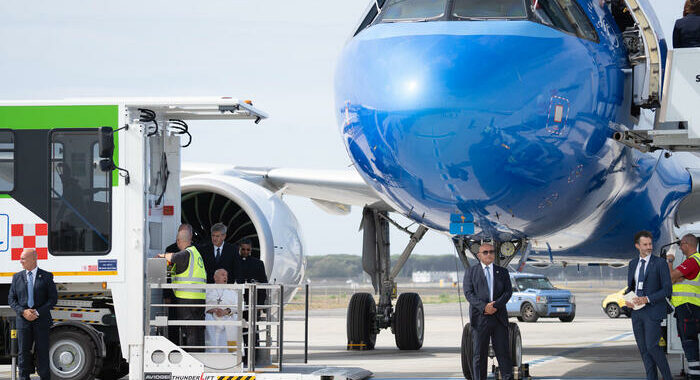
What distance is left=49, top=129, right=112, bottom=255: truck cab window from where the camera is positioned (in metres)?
9.88

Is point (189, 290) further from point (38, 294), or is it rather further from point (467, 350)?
point (467, 350)

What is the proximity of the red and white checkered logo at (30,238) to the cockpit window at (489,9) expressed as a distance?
4195mm

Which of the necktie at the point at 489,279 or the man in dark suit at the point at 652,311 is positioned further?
the necktie at the point at 489,279

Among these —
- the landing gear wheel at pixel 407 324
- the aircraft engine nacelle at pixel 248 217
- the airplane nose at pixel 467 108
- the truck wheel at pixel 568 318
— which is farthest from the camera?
the truck wheel at pixel 568 318

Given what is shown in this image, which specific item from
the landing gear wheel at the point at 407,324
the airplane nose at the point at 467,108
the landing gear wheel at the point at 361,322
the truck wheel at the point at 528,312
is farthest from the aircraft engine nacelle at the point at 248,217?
the truck wheel at the point at 528,312

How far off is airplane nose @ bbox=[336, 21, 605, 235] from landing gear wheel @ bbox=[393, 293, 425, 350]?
7228mm

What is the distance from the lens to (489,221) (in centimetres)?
963

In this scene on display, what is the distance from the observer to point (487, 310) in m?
9.75

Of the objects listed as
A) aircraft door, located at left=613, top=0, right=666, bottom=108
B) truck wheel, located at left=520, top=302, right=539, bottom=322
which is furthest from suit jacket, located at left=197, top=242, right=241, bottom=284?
truck wheel, located at left=520, top=302, right=539, bottom=322

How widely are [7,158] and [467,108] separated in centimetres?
433

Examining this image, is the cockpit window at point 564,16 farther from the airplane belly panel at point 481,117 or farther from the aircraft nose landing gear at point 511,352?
the aircraft nose landing gear at point 511,352

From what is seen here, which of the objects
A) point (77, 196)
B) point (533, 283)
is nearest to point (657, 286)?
point (77, 196)

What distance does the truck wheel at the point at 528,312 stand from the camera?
31.0m

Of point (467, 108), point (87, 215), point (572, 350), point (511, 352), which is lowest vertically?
point (572, 350)
